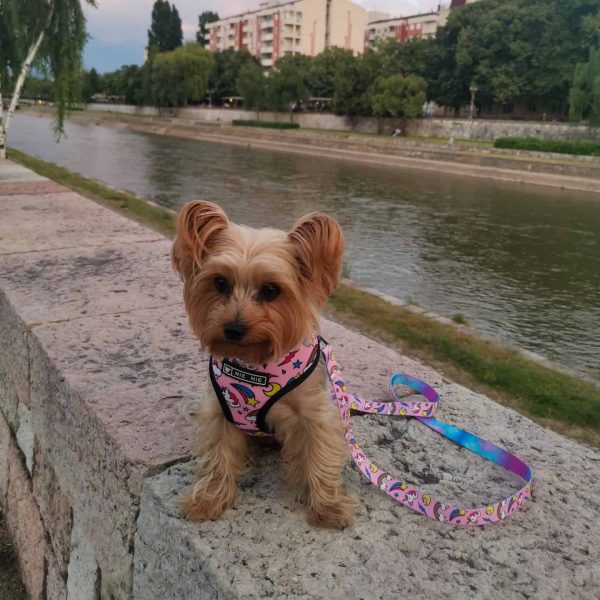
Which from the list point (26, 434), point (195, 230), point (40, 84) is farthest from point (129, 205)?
point (40, 84)

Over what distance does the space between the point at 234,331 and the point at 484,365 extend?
4.08 meters

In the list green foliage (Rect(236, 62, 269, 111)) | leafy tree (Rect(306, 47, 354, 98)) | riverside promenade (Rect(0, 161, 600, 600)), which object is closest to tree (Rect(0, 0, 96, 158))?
riverside promenade (Rect(0, 161, 600, 600))

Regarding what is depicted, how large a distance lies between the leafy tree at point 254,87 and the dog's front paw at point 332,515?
263 ft

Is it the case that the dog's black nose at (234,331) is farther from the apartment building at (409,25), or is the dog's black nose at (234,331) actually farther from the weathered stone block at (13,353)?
the apartment building at (409,25)

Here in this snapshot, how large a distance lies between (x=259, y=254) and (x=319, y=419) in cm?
63

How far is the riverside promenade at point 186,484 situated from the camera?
1.80 meters

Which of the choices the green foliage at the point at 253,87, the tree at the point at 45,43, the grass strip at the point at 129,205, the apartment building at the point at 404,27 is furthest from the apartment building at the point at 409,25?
the grass strip at the point at 129,205

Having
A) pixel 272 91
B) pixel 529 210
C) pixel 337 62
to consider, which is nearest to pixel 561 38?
pixel 337 62

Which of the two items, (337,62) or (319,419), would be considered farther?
(337,62)

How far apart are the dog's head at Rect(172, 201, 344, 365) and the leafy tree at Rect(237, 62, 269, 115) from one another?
262ft

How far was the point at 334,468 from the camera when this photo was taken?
83.4 inches

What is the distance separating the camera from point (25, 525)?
358 cm

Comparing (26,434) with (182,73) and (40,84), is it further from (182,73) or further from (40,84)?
(182,73)

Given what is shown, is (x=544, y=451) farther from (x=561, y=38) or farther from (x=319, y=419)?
(x=561, y=38)
